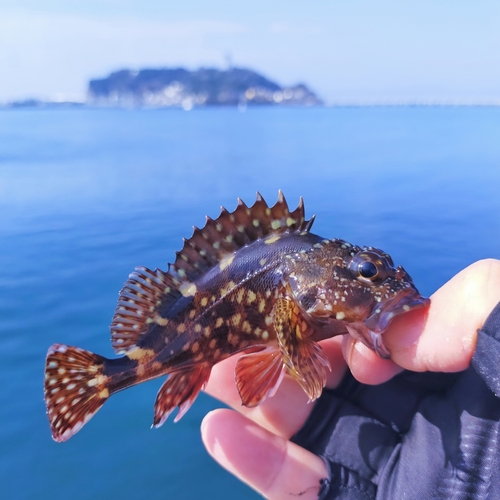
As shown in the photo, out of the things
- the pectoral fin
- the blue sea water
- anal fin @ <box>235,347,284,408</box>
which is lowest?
the blue sea water

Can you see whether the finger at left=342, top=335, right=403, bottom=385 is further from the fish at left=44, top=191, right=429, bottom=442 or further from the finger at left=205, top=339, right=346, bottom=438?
the finger at left=205, top=339, right=346, bottom=438

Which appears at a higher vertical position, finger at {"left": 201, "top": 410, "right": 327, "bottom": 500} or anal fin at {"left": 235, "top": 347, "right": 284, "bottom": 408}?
anal fin at {"left": 235, "top": 347, "right": 284, "bottom": 408}

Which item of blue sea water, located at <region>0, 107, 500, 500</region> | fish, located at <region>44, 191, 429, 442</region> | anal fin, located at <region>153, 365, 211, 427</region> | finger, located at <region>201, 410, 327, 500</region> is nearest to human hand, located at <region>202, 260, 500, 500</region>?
finger, located at <region>201, 410, 327, 500</region>

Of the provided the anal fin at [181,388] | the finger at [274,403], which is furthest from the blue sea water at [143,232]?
the anal fin at [181,388]

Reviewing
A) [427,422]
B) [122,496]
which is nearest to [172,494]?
[122,496]

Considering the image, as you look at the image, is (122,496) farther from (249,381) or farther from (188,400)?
(249,381)

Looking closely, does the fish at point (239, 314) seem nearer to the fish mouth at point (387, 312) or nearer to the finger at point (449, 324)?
the fish mouth at point (387, 312)

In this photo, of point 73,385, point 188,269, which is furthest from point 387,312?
point 73,385

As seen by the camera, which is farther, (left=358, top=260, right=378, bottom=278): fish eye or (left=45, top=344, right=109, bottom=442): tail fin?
(left=45, top=344, right=109, bottom=442): tail fin
